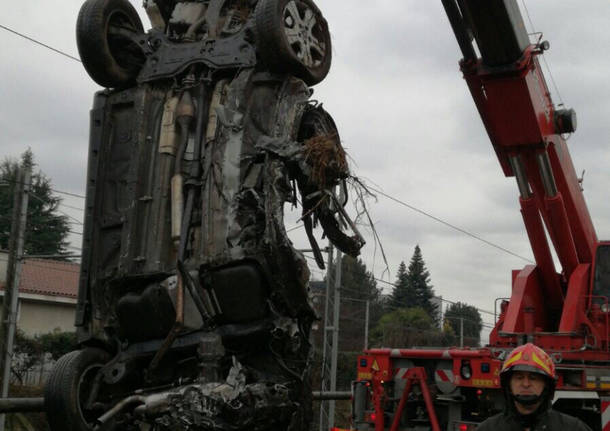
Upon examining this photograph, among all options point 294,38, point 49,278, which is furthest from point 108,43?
point 49,278

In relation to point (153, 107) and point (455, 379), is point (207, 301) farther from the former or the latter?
point (455, 379)

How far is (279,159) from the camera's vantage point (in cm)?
600

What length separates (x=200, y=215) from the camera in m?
6.29

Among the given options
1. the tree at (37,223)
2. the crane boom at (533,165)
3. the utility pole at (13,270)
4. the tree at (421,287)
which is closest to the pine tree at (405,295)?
the tree at (421,287)

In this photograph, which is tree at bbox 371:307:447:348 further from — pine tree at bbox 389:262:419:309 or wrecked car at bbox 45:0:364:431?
wrecked car at bbox 45:0:364:431

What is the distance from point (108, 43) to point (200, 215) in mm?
1709

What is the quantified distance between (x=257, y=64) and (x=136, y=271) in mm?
1898

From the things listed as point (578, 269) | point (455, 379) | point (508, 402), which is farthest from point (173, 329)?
point (578, 269)

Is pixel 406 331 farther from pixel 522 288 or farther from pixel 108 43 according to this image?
pixel 108 43

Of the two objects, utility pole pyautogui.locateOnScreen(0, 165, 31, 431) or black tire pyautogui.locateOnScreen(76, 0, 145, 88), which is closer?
black tire pyautogui.locateOnScreen(76, 0, 145, 88)

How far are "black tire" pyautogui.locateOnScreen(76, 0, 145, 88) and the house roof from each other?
2813 cm

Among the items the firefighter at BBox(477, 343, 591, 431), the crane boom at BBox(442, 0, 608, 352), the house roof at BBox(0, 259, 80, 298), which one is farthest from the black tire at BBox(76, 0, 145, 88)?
the house roof at BBox(0, 259, 80, 298)

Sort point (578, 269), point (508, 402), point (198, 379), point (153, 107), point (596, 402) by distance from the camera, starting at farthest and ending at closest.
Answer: point (578, 269), point (596, 402), point (153, 107), point (198, 379), point (508, 402)

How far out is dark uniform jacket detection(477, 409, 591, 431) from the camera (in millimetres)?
3451
